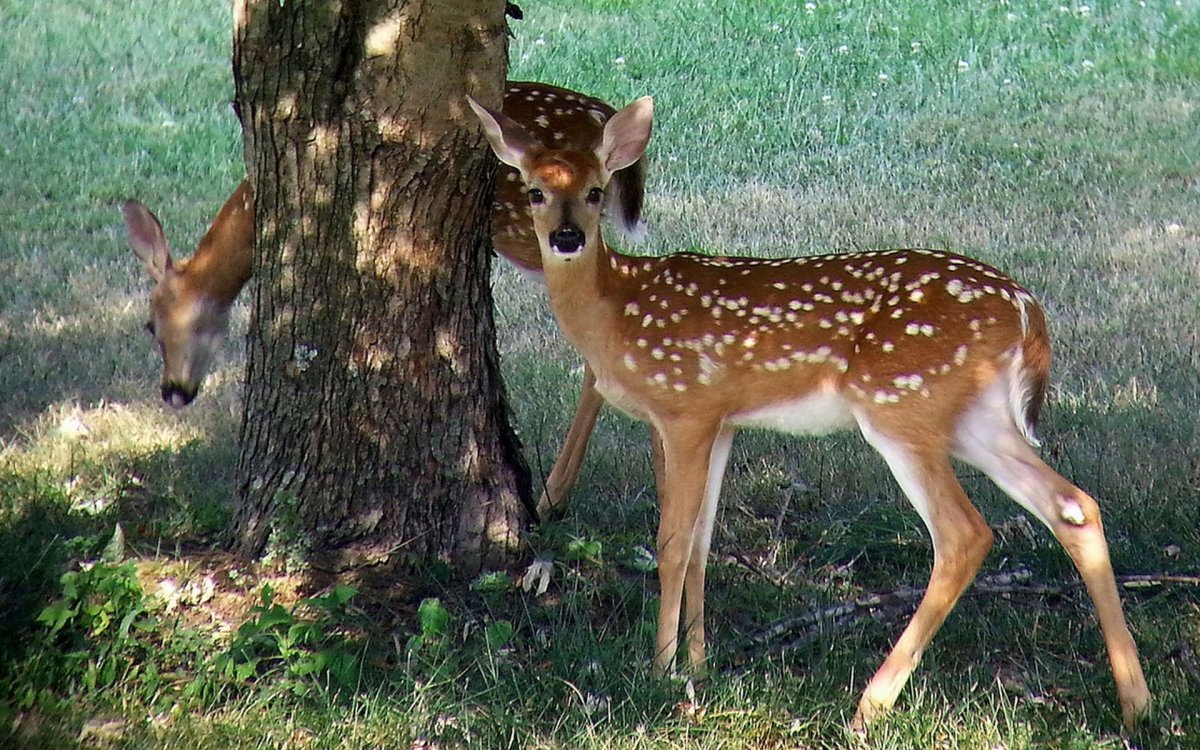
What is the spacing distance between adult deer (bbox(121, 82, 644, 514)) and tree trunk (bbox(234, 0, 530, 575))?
0.62 m

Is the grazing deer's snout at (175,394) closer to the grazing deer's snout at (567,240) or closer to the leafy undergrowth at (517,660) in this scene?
the leafy undergrowth at (517,660)

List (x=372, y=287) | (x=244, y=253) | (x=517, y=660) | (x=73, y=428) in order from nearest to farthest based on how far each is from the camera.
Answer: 1. (x=517, y=660)
2. (x=372, y=287)
3. (x=244, y=253)
4. (x=73, y=428)

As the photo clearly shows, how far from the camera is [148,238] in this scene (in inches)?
218

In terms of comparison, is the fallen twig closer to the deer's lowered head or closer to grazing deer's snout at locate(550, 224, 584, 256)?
grazing deer's snout at locate(550, 224, 584, 256)

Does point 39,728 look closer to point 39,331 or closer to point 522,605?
point 522,605

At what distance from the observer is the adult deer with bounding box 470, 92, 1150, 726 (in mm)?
3912

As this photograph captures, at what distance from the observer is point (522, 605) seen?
172 inches

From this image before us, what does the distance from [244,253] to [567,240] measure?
1615 mm

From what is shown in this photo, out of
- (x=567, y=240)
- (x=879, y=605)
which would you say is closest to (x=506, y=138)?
(x=567, y=240)

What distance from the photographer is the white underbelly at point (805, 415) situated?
4.16 metres

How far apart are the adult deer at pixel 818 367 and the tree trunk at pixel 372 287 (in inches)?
8.7

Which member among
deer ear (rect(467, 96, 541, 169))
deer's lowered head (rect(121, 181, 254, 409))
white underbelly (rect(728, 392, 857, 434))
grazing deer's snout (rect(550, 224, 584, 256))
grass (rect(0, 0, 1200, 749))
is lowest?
grass (rect(0, 0, 1200, 749))

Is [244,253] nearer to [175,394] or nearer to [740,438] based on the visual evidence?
[175,394]

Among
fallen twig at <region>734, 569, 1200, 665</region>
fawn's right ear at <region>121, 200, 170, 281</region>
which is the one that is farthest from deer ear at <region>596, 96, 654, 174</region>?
fawn's right ear at <region>121, 200, 170, 281</region>
